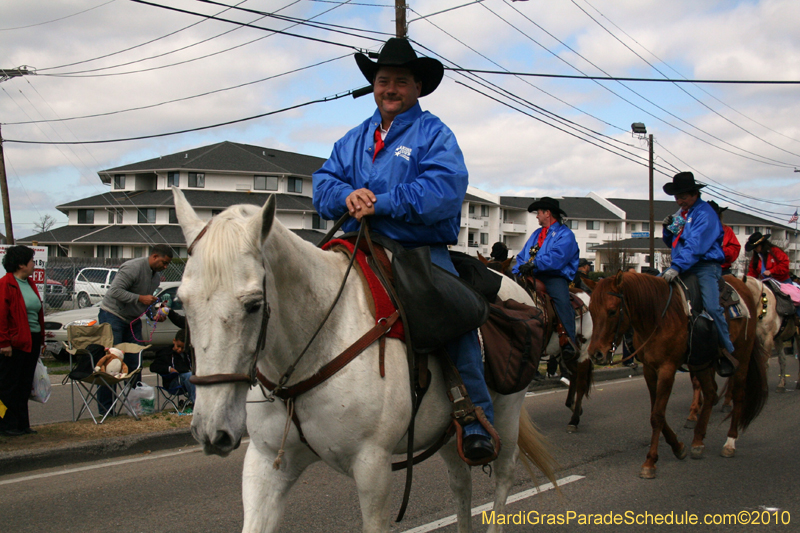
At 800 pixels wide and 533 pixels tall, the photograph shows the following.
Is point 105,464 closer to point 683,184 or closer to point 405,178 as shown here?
point 405,178

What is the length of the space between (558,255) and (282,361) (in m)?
5.33

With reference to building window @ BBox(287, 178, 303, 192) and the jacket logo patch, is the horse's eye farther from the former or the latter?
building window @ BBox(287, 178, 303, 192)

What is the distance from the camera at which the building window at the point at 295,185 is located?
51.1 meters

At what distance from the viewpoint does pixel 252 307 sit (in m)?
2.14

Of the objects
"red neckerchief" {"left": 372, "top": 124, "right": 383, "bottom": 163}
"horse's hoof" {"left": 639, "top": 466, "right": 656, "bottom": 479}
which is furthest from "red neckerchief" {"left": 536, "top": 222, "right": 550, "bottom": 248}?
"red neckerchief" {"left": 372, "top": 124, "right": 383, "bottom": 163}

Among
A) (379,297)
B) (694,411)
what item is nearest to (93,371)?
(379,297)

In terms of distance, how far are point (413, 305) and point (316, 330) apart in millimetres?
477

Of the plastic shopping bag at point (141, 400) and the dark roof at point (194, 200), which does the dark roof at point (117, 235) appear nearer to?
the dark roof at point (194, 200)

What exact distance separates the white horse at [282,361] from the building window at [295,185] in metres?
49.4

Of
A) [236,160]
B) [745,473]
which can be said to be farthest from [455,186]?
[236,160]

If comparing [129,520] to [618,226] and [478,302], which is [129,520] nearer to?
[478,302]

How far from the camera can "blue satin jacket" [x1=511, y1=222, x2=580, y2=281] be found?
7.32 meters

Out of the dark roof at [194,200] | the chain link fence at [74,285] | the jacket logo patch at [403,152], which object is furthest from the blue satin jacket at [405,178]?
the dark roof at [194,200]

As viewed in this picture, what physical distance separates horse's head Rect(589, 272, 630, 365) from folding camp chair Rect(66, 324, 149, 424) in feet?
18.6
